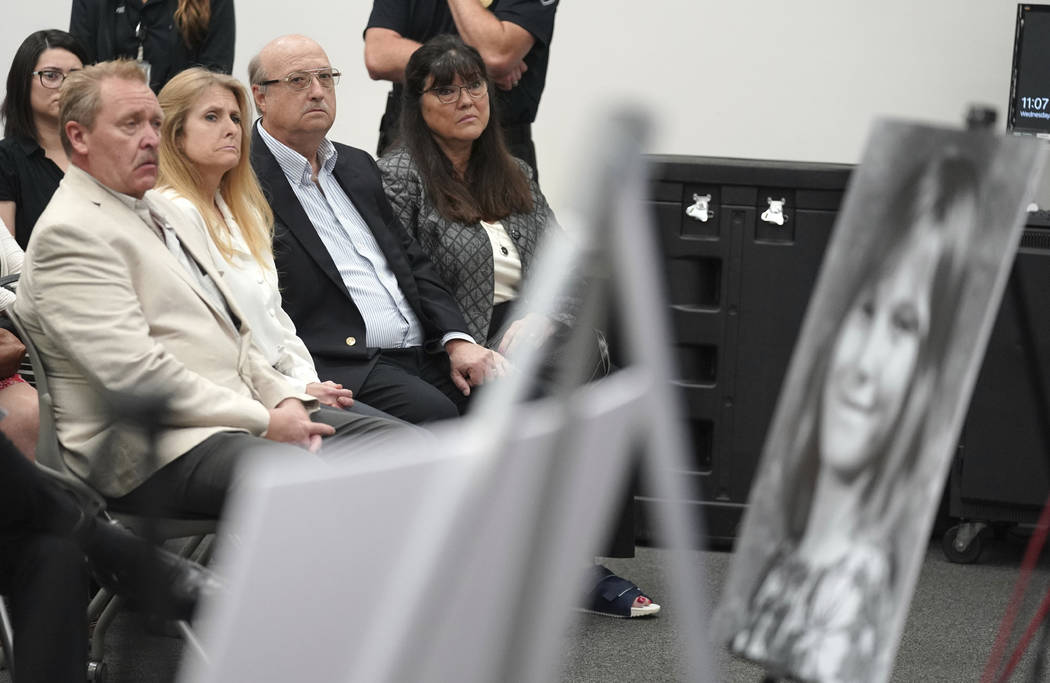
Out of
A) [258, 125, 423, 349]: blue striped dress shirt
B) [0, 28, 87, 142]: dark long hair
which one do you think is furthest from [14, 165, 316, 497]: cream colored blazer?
[0, 28, 87, 142]: dark long hair

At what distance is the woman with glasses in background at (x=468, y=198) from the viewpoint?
9.74 ft

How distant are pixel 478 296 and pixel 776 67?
207 cm

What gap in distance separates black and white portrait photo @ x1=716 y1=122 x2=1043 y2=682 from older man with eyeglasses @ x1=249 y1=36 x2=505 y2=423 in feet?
4.34

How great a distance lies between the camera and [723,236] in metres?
3.36

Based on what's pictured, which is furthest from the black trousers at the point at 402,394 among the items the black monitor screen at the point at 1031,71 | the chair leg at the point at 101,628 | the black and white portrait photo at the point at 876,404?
the black monitor screen at the point at 1031,71

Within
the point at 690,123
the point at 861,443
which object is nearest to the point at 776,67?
the point at 690,123

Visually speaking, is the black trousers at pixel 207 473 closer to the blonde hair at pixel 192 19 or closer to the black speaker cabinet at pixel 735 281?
the black speaker cabinet at pixel 735 281

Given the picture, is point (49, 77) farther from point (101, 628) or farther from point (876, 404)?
point (876, 404)

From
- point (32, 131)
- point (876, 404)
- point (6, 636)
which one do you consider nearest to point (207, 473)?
point (6, 636)

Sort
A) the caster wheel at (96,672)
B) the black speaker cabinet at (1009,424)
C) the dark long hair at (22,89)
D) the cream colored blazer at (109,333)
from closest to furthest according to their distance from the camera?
the cream colored blazer at (109,333)
the caster wheel at (96,672)
the dark long hair at (22,89)
the black speaker cabinet at (1009,424)

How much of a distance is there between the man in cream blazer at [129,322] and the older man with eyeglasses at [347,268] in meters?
0.44

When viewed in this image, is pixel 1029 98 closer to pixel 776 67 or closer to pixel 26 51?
pixel 776 67

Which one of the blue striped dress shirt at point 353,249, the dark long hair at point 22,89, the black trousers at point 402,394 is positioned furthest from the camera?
the dark long hair at point 22,89

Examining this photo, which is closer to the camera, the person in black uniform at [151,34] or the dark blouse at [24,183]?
the dark blouse at [24,183]
